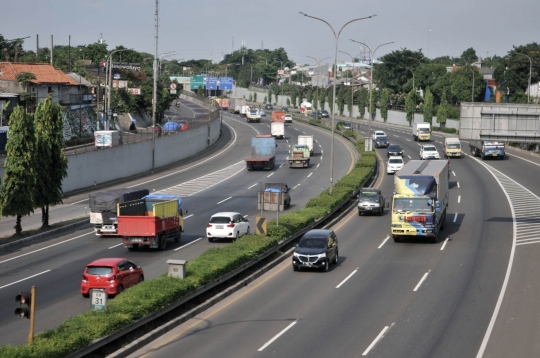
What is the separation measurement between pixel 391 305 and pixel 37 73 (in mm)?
64944

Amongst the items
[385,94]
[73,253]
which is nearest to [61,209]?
[73,253]

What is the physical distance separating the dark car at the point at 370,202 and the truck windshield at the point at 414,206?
836cm

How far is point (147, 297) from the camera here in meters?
22.2

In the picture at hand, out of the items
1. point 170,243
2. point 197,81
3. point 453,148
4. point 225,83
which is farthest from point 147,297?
point 197,81

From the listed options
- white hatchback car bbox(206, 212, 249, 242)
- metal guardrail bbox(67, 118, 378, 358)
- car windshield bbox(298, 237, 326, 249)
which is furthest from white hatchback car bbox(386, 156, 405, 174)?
car windshield bbox(298, 237, 326, 249)

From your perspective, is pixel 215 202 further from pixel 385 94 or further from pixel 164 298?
pixel 385 94

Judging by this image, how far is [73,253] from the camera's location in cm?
3541

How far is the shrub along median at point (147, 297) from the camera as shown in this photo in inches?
679

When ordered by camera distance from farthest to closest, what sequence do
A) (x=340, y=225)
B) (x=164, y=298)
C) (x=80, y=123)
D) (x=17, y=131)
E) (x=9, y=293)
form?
1. (x=80, y=123)
2. (x=340, y=225)
3. (x=17, y=131)
4. (x=9, y=293)
5. (x=164, y=298)

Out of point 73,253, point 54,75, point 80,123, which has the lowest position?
point 73,253

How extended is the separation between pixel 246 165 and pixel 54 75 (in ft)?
85.5

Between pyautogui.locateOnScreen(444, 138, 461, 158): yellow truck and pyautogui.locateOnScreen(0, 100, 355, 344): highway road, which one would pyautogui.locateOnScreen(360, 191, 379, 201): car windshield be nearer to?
pyautogui.locateOnScreen(0, 100, 355, 344): highway road

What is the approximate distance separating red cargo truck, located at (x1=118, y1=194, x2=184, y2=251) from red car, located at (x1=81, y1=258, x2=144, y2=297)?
26.1 feet

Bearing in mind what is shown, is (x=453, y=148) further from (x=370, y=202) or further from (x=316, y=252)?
(x=316, y=252)
